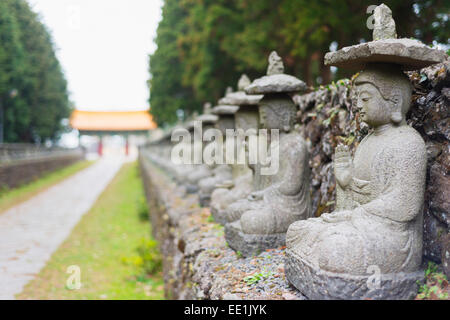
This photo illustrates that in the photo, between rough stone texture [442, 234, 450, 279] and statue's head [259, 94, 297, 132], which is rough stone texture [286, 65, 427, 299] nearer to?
rough stone texture [442, 234, 450, 279]

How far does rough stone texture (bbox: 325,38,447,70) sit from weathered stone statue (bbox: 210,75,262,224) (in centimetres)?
252

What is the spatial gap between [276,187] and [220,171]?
2866 mm

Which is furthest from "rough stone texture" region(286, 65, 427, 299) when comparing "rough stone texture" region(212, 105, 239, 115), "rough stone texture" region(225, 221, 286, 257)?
"rough stone texture" region(212, 105, 239, 115)

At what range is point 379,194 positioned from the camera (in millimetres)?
2660

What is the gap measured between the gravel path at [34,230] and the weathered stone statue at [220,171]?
296 cm

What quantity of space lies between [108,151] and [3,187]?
40.7 metres

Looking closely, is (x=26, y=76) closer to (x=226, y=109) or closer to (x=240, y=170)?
(x=226, y=109)

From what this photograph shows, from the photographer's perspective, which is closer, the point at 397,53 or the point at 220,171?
the point at 397,53

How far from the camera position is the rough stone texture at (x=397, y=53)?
2.49 m

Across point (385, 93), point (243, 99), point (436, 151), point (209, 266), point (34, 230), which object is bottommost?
point (34, 230)

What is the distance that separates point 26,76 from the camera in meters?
15.0

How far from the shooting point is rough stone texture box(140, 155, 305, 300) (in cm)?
296

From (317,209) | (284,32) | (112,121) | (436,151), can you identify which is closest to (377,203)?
(436,151)
